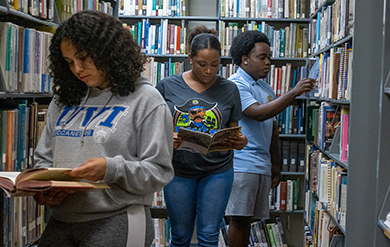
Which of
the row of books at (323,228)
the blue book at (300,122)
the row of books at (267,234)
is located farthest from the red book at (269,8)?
the row of books at (267,234)

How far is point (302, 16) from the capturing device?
12.7 feet

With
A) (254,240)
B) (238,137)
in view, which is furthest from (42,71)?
(254,240)

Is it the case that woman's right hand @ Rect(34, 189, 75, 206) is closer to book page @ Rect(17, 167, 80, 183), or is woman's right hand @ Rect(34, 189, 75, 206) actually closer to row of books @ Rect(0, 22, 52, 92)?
book page @ Rect(17, 167, 80, 183)

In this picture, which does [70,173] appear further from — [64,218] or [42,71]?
[42,71]

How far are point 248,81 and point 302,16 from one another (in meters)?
1.73

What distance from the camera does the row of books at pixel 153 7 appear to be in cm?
388

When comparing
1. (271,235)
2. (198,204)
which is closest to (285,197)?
(271,235)

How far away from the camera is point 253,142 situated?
234 centimetres

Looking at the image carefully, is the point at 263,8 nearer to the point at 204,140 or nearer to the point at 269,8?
the point at 269,8

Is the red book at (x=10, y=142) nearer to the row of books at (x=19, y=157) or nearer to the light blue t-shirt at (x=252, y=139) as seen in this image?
the row of books at (x=19, y=157)

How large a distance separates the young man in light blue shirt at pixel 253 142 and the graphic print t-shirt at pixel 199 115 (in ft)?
0.91

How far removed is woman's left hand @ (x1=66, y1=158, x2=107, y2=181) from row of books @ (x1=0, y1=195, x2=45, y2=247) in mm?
861

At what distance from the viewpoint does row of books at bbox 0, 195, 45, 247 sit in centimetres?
178

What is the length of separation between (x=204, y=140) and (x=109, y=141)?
0.71 meters
